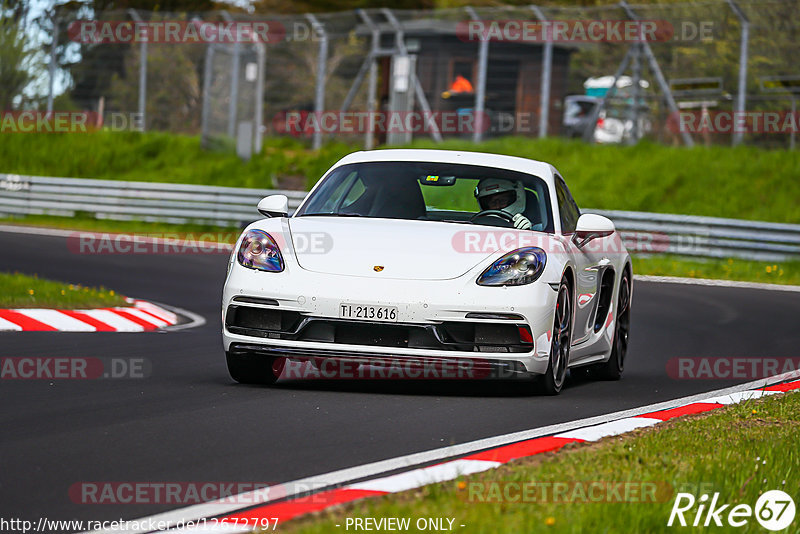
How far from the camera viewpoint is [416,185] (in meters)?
8.85

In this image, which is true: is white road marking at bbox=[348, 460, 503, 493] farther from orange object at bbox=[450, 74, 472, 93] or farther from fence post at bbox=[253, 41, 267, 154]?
fence post at bbox=[253, 41, 267, 154]

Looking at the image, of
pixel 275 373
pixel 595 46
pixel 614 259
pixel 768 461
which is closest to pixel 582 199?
pixel 595 46

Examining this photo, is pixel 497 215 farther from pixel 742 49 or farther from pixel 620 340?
pixel 742 49

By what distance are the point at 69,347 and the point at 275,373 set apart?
2280 mm

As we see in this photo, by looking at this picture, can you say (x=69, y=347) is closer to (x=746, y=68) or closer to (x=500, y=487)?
(x=500, y=487)

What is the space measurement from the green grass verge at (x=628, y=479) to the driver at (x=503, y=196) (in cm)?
203

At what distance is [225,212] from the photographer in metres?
25.8

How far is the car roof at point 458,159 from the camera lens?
29.9ft

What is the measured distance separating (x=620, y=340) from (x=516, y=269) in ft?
7.86

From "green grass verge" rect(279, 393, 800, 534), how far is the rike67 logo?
23 mm
